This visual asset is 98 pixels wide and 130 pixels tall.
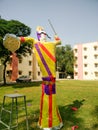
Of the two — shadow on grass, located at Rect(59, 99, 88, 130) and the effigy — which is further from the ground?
the effigy

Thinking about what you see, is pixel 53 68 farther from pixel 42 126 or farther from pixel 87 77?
pixel 87 77

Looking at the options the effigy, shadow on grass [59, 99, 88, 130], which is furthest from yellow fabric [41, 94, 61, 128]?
shadow on grass [59, 99, 88, 130]

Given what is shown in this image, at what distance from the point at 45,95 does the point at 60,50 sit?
56.4 m

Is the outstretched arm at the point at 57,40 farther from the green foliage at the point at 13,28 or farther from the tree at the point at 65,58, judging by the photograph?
the tree at the point at 65,58

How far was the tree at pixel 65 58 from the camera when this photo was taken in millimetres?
61625

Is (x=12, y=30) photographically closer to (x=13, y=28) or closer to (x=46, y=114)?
(x=13, y=28)

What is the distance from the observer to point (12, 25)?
86.4ft

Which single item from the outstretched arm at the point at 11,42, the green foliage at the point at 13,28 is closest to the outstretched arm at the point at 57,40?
the outstretched arm at the point at 11,42

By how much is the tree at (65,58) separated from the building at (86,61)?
284 centimetres

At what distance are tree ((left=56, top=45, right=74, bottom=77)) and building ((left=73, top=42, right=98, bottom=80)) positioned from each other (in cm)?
284

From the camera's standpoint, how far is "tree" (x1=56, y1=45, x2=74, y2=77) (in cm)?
6162

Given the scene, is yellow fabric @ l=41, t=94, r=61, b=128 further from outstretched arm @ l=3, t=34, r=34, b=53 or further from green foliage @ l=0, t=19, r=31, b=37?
green foliage @ l=0, t=19, r=31, b=37

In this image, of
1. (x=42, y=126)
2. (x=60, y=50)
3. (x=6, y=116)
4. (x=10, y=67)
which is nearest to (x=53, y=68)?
(x=42, y=126)

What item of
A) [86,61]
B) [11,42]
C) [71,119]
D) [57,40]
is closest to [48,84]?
[57,40]
